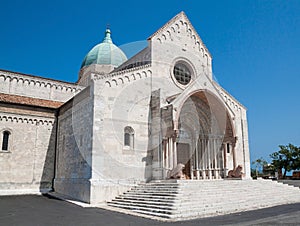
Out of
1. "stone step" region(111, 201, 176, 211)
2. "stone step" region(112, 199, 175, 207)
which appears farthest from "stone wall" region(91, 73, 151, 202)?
"stone step" region(111, 201, 176, 211)

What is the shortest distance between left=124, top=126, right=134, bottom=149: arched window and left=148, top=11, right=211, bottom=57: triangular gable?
24.1ft

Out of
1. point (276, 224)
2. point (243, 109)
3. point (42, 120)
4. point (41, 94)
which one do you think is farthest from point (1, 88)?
point (276, 224)

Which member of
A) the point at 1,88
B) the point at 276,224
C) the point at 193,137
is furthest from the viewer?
the point at 1,88

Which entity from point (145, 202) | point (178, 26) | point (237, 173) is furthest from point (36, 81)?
point (237, 173)

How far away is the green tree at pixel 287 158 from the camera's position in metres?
39.5

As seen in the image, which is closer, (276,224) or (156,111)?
(276,224)

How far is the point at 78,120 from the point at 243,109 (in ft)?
47.2

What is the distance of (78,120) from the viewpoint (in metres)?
18.4

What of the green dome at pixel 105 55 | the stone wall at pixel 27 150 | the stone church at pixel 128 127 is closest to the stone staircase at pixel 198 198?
the stone church at pixel 128 127

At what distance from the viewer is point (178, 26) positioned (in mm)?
22703

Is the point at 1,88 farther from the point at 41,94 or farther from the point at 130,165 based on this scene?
the point at 130,165

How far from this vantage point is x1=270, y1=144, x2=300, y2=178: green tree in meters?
39.5

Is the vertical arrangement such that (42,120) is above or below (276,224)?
above

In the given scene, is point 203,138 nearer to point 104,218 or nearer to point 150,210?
point 150,210
